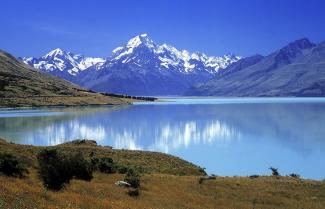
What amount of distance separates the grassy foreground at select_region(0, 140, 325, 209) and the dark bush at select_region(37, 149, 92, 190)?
0.59m

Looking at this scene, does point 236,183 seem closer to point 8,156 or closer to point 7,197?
point 8,156

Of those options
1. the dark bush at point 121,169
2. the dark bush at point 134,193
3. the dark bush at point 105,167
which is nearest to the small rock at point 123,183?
the dark bush at point 134,193

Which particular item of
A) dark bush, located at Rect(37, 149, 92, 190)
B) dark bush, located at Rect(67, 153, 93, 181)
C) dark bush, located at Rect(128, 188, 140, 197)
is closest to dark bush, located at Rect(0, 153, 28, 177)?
dark bush, located at Rect(37, 149, 92, 190)

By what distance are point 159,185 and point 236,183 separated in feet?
29.7

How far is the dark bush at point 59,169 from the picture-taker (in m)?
29.6

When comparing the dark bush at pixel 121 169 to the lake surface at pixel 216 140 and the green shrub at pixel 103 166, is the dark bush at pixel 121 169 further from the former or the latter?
the lake surface at pixel 216 140

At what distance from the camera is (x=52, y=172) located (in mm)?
29844

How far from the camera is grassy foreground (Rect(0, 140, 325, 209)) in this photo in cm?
2392

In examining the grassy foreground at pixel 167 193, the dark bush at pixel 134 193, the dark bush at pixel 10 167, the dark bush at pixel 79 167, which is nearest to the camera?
the grassy foreground at pixel 167 193

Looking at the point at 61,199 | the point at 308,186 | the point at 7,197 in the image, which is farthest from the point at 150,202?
the point at 308,186

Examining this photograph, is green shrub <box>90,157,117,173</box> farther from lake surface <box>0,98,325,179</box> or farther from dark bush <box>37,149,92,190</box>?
lake surface <box>0,98,325,179</box>

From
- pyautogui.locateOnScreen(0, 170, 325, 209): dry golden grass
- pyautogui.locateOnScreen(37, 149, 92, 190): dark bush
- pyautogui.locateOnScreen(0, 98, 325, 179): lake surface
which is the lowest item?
pyautogui.locateOnScreen(0, 98, 325, 179): lake surface

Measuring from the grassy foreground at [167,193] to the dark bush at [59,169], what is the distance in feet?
1.94

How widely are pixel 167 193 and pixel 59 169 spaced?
1027 centimetres
